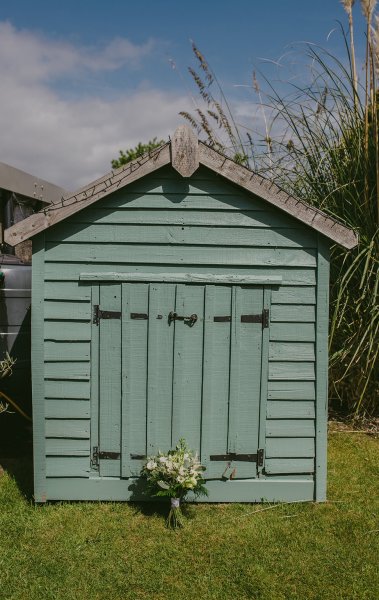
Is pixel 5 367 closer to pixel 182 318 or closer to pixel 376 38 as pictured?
pixel 182 318

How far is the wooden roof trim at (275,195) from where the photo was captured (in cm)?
377

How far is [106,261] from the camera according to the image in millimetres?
3912

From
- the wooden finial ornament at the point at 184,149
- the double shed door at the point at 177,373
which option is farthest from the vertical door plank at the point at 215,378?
the wooden finial ornament at the point at 184,149

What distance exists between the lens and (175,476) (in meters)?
3.74

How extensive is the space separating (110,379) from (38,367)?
0.51m

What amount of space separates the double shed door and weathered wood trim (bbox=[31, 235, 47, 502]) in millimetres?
379

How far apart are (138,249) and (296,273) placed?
113 centimetres

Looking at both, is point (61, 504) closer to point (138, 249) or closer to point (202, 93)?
point (138, 249)

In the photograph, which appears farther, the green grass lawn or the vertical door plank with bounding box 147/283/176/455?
the vertical door plank with bounding box 147/283/176/455

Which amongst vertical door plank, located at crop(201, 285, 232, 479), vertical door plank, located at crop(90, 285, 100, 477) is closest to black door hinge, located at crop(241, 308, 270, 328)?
vertical door plank, located at crop(201, 285, 232, 479)

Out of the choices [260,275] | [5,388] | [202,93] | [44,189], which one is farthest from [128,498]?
[44,189]

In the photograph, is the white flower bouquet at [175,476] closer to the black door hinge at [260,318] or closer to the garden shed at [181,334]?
the garden shed at [181,334]

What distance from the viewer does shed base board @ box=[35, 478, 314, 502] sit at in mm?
4066

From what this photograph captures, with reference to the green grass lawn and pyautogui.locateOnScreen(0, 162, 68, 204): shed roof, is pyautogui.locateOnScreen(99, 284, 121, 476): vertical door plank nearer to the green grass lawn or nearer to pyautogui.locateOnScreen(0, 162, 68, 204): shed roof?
the green grass lawn
